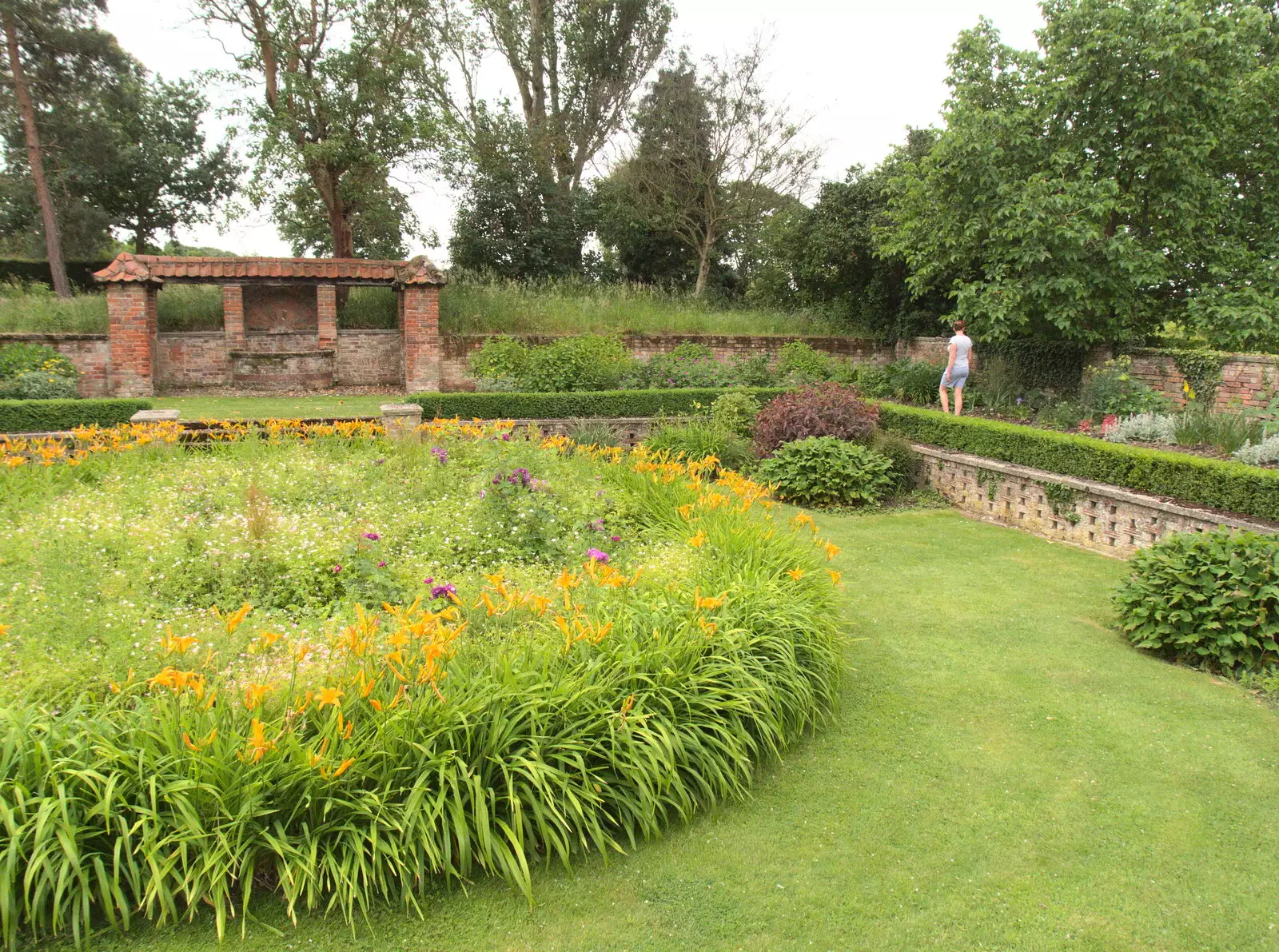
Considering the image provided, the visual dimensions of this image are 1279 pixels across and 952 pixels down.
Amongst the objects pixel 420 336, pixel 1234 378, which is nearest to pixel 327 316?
pixel 420 336

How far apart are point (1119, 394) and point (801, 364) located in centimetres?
547

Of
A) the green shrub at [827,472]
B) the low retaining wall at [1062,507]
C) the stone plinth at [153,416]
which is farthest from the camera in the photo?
the green shrub at [827,472]

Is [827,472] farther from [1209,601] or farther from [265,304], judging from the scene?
[265,304]

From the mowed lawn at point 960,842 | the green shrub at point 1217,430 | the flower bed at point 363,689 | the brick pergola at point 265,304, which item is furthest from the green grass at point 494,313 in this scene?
the mowed lawn at point 960,842

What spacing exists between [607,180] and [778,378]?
9751 millimetres

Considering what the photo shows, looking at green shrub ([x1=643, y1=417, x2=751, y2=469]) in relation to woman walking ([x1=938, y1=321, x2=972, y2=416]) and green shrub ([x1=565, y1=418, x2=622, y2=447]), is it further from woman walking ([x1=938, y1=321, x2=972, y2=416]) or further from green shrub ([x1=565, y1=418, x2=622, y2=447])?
woman walking ([x1=938, y1=321, x2=972, y2=416])

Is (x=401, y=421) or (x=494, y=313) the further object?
(x=494, y=313)

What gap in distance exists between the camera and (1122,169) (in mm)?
11305

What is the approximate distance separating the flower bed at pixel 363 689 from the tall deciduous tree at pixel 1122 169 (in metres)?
7.74

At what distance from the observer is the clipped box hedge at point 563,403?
36.1ft

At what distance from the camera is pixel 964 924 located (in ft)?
8.73

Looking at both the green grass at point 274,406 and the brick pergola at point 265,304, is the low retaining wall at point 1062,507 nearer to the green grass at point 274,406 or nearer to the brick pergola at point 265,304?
the green grass at point 274,406

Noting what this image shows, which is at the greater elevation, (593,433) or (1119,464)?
(1119,464)

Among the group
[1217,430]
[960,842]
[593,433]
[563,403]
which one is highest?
[1217,430]
